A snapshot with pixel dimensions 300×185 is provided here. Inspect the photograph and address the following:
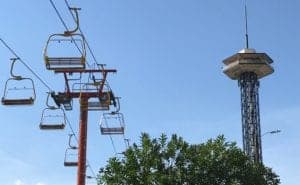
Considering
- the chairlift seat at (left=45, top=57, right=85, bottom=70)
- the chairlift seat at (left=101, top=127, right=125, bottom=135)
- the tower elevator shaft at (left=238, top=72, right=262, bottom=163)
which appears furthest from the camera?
the tower elevator shaft at (left=238, top=72, right=262, bottom=163)

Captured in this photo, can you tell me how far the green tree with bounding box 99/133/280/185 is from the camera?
1688 inches

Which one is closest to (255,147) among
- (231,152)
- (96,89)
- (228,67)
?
(228,67)

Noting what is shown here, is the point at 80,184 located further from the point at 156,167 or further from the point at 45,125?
the point at 156,167

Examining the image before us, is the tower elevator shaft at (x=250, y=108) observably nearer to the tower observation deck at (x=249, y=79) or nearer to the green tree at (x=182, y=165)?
the tower observation deck at (x=249, y=79)

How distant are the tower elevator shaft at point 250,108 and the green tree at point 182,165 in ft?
365

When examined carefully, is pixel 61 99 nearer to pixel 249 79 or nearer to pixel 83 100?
pixel 83 100

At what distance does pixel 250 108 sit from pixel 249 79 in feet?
21.3

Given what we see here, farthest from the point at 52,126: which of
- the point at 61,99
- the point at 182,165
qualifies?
the point at 182,165

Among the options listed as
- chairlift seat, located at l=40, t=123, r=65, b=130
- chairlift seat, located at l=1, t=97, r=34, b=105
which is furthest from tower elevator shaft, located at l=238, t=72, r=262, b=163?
chairlift seat, located at l=1, t=97, r=34, b=105

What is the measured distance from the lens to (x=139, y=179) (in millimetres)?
42781

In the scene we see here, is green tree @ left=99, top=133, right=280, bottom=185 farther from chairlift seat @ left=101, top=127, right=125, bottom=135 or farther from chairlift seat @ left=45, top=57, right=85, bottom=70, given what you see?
chairlift seat @ left=45, top=57, right=85, bottom=70

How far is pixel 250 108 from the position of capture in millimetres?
158500

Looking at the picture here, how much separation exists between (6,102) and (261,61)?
139m

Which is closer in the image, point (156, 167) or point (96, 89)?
point (96, 89)
